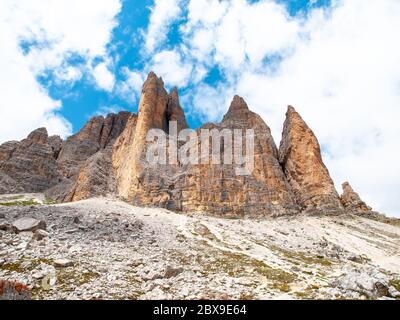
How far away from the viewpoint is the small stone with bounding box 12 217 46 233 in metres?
25.8

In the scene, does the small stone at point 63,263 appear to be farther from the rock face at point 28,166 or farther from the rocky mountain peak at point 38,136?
the rocky mountain peak at point 38,136

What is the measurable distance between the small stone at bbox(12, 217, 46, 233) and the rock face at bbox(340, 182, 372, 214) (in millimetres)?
63237

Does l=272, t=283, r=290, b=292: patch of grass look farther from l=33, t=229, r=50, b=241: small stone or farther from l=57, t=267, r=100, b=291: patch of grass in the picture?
l=33, t=229, r=50, b=241: small stone

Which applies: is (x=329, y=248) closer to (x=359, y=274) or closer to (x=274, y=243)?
(x=274, y=243)

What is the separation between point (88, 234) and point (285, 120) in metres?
74.4

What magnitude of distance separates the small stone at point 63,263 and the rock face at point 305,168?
56931 millimetres

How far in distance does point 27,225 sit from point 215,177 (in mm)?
47872

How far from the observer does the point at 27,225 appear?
2655cm

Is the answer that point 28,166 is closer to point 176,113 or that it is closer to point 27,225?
point 176,113

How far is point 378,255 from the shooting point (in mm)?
41031

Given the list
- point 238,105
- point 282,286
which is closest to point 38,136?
point 238,105

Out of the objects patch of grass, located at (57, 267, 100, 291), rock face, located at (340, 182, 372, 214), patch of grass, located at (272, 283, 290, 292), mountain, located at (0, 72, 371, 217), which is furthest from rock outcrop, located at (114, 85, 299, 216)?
patch of grass, located at (57, 267, 100, 291)

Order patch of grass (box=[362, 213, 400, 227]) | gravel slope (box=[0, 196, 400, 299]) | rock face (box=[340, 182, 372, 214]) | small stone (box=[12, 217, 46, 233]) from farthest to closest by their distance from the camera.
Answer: rock face (box=[340, 182, 372, 214]) < patch of grass (box=[362, 213, 400, 227]) < small stone (box=[12, 217, 46, 233]) < gravel slope (box=[0, 196, 400, 299])
